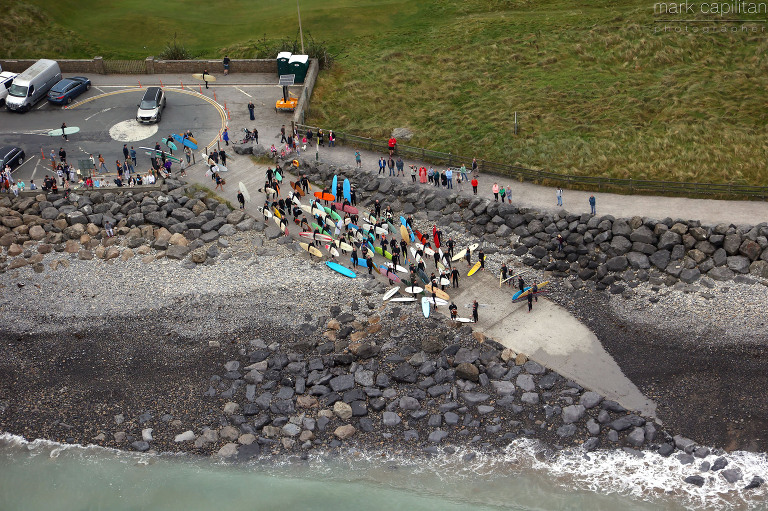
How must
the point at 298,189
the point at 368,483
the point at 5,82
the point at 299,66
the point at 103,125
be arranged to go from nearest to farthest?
the point at 368,483
the point at 298,189
the point at 103,125
the point at 5,82
the point at 299,66

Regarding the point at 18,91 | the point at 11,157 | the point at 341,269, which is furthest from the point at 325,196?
the point at 18,91

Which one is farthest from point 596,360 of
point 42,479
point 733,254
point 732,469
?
point 42,479

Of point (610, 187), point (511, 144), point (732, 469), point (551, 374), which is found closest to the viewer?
point (732, 469)

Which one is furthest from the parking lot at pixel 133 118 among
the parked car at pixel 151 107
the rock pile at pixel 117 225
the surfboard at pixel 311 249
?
the surfboard at pixel 311 249

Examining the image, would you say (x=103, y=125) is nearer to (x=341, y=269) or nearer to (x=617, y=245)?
(x=341, y=269)

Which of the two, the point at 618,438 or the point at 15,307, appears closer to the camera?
the point at 618,438

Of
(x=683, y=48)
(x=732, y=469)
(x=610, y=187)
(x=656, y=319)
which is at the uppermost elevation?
(x=683, y=48)

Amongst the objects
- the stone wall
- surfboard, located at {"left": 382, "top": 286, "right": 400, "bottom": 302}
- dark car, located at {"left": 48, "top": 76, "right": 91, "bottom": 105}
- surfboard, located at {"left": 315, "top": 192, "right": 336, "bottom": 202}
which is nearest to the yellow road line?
dark car, located at {"left": 48, "top": 76, "right": 91, "bottom": 105}

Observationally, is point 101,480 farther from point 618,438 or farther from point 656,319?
point 656,319
